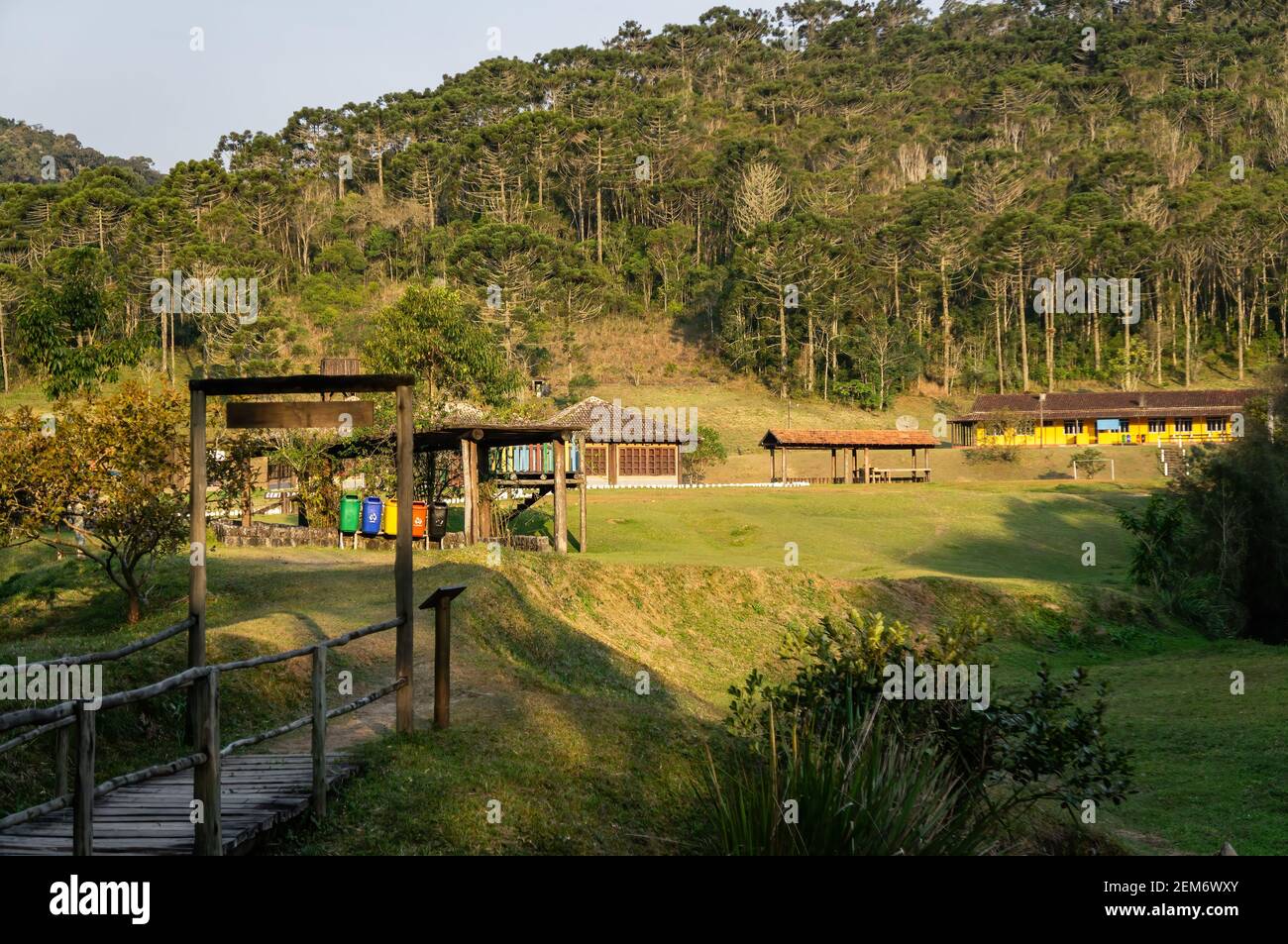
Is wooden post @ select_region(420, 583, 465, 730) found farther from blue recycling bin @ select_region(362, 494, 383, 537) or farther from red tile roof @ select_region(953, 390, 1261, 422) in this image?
red tile roof @ select_region(953, 390, 1261, 422)

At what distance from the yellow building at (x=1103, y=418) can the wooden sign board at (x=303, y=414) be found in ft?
218

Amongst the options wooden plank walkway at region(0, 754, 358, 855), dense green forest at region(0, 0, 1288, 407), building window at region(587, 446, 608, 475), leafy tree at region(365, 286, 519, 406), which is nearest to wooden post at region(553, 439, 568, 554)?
leafy tree at region(365, 286, 519, 406)

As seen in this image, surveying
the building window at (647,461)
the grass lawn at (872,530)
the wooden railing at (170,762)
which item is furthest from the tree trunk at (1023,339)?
the wooden railing at (170,762)

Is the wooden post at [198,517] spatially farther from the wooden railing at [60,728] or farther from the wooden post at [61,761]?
the wooden post at [61,761]

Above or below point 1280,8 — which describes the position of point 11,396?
below

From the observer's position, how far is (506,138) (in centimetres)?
11062

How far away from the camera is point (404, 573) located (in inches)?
383

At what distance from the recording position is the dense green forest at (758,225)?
87.8 metres

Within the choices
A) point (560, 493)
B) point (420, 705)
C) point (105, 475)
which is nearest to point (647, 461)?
point (560, 493)

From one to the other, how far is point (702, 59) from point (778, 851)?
169 meters

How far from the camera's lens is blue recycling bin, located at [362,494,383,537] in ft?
82.2

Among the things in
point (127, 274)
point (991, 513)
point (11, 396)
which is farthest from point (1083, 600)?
point (127, 274)

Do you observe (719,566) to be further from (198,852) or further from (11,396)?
(11,396)

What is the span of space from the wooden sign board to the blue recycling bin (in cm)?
1625
